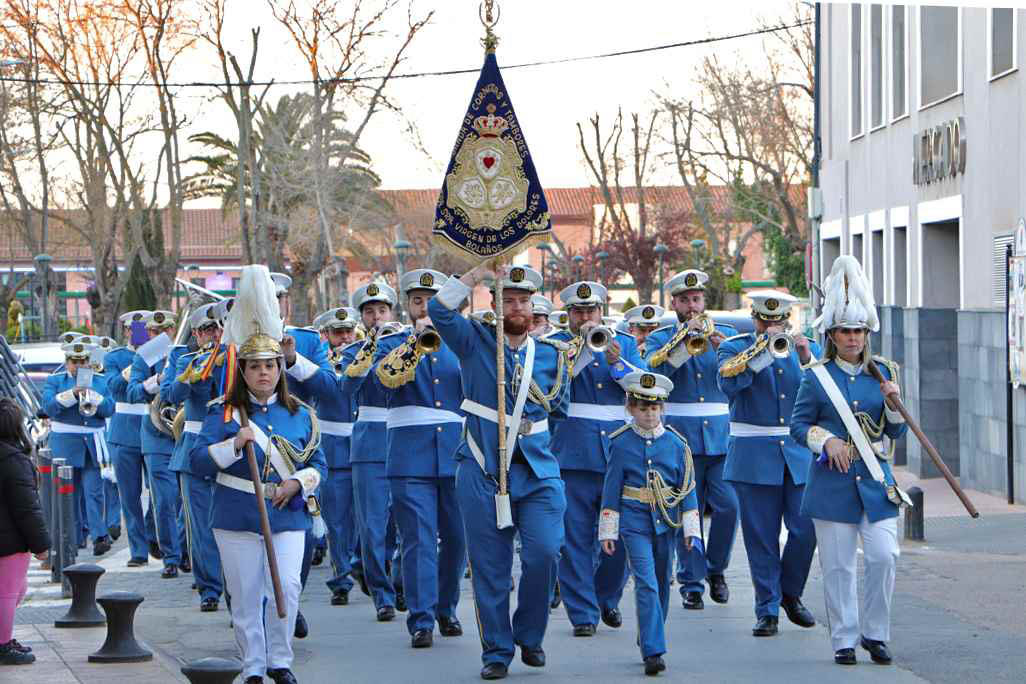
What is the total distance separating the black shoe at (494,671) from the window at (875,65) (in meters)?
20.6

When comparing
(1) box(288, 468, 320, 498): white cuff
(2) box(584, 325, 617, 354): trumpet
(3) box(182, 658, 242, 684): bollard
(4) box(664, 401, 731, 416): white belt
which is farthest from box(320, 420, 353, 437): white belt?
(3) box(182, 658, 242, 684): bollard

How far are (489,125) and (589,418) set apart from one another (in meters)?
2.11

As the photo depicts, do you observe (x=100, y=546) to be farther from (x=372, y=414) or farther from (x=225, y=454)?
(x=225, y=454)

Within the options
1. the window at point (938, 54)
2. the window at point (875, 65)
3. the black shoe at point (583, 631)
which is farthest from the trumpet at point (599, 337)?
the window at point (875, 65)

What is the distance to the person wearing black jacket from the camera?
33.7 ft

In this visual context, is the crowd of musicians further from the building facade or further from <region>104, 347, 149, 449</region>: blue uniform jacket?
the building facade

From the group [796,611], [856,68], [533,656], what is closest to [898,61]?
[856,68]

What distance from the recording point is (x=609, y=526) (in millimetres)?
10211

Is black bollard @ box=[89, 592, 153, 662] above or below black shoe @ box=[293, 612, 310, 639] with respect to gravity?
above

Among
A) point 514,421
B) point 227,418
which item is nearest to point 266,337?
point 227,418

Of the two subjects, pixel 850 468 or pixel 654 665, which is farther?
pixel 850 468

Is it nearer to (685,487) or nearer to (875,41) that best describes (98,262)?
(875,41)

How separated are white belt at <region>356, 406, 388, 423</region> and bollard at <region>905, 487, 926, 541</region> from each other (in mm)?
5471

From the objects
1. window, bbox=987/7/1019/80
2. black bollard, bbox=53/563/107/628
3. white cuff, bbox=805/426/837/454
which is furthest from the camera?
window, bbox=987/7/1019/80
